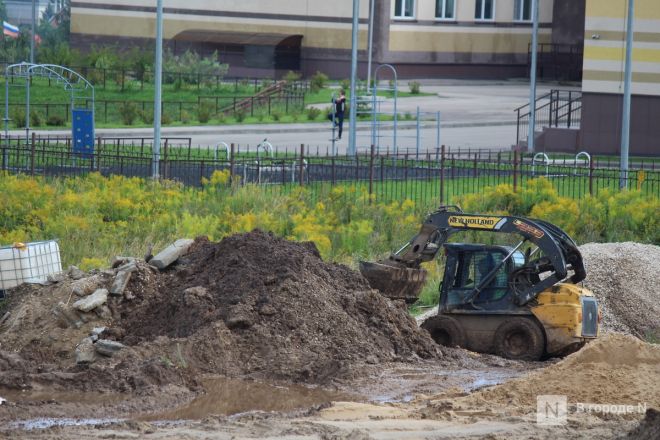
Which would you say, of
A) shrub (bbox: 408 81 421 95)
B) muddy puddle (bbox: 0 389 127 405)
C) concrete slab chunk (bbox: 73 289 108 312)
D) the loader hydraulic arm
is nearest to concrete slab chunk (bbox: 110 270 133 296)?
concrete slab chunk (bbox: 73 289 108 312)

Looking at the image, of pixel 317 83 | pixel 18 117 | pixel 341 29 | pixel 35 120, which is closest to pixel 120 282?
pixel 18 117

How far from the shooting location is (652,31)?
129 ft

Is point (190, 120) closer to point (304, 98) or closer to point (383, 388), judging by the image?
point (304, 98)

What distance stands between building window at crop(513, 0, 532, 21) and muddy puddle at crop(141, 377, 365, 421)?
2241 inches

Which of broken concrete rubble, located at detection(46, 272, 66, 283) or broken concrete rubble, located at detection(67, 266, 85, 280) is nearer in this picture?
broken concrete rubble, located at detection(67, 266, 85, 280)

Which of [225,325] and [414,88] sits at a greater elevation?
[414,88]

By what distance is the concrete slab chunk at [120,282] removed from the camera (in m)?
15.8

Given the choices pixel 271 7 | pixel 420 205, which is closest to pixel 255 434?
pixel 420 205

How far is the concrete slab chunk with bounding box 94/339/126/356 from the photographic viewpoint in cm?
1441

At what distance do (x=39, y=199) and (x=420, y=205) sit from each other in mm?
7117

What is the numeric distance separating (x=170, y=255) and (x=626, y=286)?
254 inches

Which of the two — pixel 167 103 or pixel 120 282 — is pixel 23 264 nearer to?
pixel 120 282

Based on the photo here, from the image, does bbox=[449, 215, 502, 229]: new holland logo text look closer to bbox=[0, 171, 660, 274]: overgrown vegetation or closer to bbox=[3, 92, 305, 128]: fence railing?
bbox=[0, 171, 660, 274]: overgrown vegetation

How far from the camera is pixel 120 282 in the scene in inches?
625
